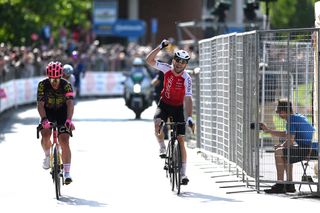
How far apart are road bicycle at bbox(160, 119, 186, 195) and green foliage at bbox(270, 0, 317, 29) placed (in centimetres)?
3240

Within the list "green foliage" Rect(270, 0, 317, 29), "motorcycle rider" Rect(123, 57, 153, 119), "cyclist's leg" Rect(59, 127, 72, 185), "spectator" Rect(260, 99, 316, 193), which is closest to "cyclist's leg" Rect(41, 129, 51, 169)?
"cyclist's leg" Rect(59, 127, 72, 185)

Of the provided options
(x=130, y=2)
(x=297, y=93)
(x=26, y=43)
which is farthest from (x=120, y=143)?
(x=130, y=2)

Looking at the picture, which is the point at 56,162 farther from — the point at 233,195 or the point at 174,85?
the point at 233,195

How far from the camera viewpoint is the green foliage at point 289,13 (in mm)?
49344

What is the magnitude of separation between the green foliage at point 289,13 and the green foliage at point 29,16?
10303mm

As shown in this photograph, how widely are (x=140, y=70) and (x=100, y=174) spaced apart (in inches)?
562

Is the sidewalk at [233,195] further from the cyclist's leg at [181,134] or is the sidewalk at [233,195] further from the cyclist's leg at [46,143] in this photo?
the cyclist's leg at [46,143]

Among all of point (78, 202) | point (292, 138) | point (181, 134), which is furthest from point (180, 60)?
point (78, 202)

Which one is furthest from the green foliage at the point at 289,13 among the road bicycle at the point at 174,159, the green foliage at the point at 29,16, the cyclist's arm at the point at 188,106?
the road bicycle at the point at 174,159

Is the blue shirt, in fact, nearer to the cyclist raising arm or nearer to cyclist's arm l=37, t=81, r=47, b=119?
the cyclist raising arm

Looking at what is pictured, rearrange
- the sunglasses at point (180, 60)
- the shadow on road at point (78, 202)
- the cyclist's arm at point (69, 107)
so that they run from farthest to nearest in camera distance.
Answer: the sunglasses at point (180, 60) → the cyclist's arm at point (69, 107) → the shadow on road at point (78, 202)

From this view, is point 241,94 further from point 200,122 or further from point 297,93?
point 200,122

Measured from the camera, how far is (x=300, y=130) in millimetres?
14688

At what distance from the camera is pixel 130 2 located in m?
84.8
